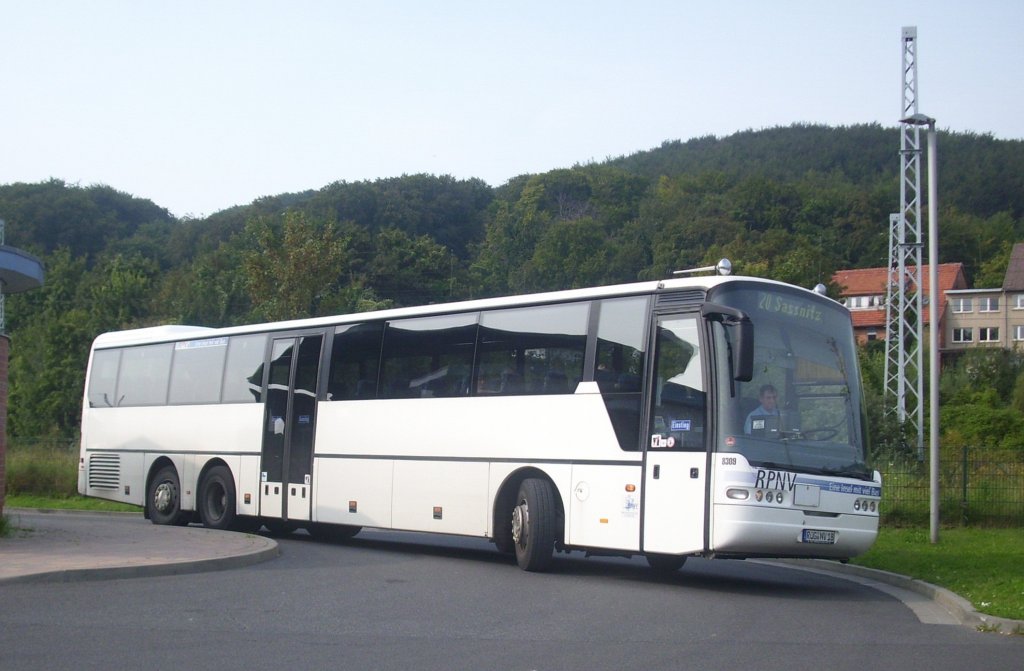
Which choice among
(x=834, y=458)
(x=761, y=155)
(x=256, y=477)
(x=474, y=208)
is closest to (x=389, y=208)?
(x=474, y=208)

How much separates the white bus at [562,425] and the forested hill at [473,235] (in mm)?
28927

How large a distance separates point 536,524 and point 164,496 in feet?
34.2

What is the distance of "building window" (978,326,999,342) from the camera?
3893 inches

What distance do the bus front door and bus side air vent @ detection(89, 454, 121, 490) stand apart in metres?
4.96

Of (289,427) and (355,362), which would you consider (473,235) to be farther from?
(355,362)

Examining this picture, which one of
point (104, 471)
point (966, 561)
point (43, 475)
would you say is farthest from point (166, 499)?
point (966, 561)

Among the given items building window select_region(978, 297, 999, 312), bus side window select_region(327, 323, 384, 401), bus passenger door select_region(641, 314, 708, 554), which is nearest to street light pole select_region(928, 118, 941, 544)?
bus passenger door select_region(641, 314, 708, 554)

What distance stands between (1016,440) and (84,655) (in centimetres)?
4676

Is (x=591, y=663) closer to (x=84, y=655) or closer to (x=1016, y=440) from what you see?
(x=84, y=655)

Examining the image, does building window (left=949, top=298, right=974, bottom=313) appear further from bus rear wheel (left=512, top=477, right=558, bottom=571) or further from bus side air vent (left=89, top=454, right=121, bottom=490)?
bus rear wheel (left=512, top=477, right=558, bottom=571)

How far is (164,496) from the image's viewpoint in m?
22.5

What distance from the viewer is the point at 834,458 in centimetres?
1347

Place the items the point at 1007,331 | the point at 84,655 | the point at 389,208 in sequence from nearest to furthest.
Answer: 1. the point at 84,655
2. the point at 1007,331
3. the point at 389,208

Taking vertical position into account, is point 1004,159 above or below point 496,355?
above
